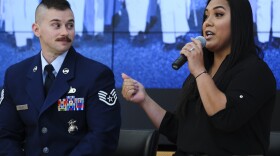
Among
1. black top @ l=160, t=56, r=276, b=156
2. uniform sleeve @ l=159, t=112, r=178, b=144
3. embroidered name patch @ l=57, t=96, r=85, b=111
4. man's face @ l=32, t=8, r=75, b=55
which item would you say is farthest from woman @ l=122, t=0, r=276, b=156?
man's face @ l=32, t=8, r=75, b=55

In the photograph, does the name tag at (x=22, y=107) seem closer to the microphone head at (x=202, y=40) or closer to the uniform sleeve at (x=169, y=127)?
the uniform sleeve at (x=169, y=127)

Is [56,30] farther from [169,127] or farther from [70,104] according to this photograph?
[169,127]

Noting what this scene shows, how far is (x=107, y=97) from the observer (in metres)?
2.25

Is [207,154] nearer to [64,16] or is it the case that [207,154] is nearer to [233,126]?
[233,126]

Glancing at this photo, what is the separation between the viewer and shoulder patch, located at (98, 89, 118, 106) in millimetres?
2229

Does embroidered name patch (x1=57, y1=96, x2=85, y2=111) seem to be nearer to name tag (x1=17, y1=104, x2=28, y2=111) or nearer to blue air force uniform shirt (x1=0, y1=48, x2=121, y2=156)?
blue air force uniform shirt (x1=0, y1=48, x2=121, y2=156)

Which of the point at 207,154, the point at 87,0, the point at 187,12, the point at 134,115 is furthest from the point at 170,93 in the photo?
the point at 207,154

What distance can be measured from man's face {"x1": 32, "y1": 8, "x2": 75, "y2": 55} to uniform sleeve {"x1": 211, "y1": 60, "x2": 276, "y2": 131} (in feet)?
2.49

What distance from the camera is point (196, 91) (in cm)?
202

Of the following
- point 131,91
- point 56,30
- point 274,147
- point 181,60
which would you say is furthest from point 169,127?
point 56,30

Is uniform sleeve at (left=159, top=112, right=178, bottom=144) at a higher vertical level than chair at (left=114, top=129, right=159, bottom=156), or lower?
higher

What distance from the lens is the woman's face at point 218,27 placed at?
1.97 m

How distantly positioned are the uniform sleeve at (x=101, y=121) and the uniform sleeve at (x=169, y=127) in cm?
20


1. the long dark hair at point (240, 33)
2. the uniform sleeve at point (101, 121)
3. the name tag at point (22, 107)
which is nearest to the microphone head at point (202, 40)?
the long dark hair at point (240, 33)
